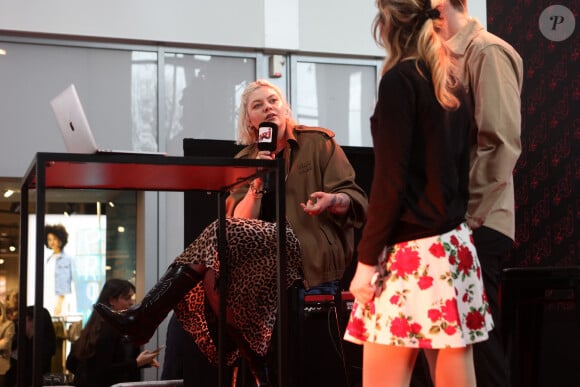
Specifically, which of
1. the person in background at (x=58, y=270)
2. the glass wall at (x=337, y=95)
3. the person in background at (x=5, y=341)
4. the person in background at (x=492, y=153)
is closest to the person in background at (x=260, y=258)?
the person in background at (x=492, y=153)

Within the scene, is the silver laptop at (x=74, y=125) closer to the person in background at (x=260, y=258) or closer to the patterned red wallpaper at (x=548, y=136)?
the person in background at (x=260, y=258)

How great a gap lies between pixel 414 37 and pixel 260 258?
1165 millimetres

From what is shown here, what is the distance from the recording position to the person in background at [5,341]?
17.0ft

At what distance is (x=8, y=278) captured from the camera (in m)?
5.84

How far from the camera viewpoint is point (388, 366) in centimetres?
183

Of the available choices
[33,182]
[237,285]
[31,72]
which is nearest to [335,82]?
[31,72]

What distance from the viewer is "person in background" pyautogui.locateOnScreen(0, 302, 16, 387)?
5188mm

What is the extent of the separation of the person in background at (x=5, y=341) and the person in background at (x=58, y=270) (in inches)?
12.3

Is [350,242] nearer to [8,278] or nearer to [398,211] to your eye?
[398,211]

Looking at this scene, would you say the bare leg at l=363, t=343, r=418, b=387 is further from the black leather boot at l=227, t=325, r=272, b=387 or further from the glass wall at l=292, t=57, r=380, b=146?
the glass wall at l=292, t=57, r=380, b=146

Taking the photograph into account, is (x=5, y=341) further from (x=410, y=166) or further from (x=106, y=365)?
(x=410, y=166)

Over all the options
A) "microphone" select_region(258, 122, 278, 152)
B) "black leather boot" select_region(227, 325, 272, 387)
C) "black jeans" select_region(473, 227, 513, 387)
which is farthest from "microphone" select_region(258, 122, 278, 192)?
"black jeans" select_region(473, 227, 513, 387)

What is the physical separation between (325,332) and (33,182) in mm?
1975

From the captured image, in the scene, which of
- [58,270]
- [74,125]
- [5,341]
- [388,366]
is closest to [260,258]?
[74,125]
